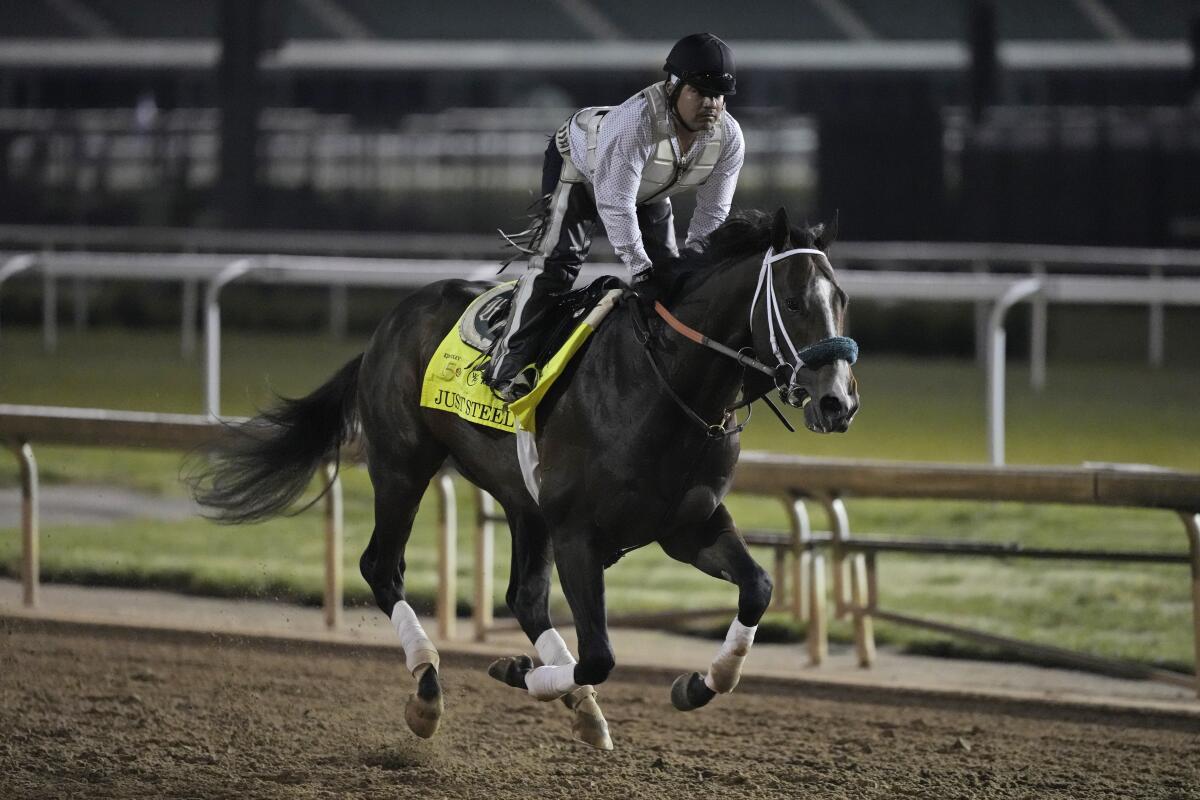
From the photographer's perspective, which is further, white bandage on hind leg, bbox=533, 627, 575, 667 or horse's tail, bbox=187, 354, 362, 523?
horse's tail, bbox=187, 354, 362, 523

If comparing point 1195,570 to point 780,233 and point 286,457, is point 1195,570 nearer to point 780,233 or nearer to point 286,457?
point 780,233

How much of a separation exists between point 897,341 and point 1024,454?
461 cm

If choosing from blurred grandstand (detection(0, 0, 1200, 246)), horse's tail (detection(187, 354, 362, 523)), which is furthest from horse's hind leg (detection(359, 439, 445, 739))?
blurred grandstand (detection(0, 0, 1200, 246))

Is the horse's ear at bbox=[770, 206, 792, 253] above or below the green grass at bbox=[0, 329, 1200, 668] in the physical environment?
above

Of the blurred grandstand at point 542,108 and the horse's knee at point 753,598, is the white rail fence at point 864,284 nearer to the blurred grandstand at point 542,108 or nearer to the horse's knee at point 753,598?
the horse's knee at point 753,598

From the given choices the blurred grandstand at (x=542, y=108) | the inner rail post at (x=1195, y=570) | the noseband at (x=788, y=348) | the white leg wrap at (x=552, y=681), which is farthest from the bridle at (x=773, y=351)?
the blurred grandstand at (x=542, y=108)

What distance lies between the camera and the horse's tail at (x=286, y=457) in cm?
552

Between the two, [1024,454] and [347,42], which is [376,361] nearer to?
[1024,454]

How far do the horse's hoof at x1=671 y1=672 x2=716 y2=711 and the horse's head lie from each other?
855 millimetres

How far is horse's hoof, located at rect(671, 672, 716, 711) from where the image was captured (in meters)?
4.38

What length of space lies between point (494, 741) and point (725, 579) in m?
1.11

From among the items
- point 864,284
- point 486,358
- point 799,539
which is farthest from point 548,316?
point 864,284

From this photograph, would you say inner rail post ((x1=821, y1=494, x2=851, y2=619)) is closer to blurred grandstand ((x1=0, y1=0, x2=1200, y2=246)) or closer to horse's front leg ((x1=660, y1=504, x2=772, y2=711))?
horse's front leg ((x1=660, y1=504, x2=772, y2=711))

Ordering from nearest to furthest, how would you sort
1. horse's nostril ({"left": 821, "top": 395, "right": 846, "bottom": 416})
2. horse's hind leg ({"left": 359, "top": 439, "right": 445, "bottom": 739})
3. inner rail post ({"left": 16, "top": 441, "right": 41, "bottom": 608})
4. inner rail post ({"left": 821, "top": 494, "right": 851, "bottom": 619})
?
horse's nostril ({"left": 821, "top": 395, "right": 846, "bottom": 416})
horse's hind leg ({"left": 359, "top": 439, "right": 445, "bottom": 739})
inner rail post ({"left": 821, "top": 494, "right": 851, "bottom": 619})
inner rail post ({"left": 16, "top": 441, "right": 41, "bottom": 608})
